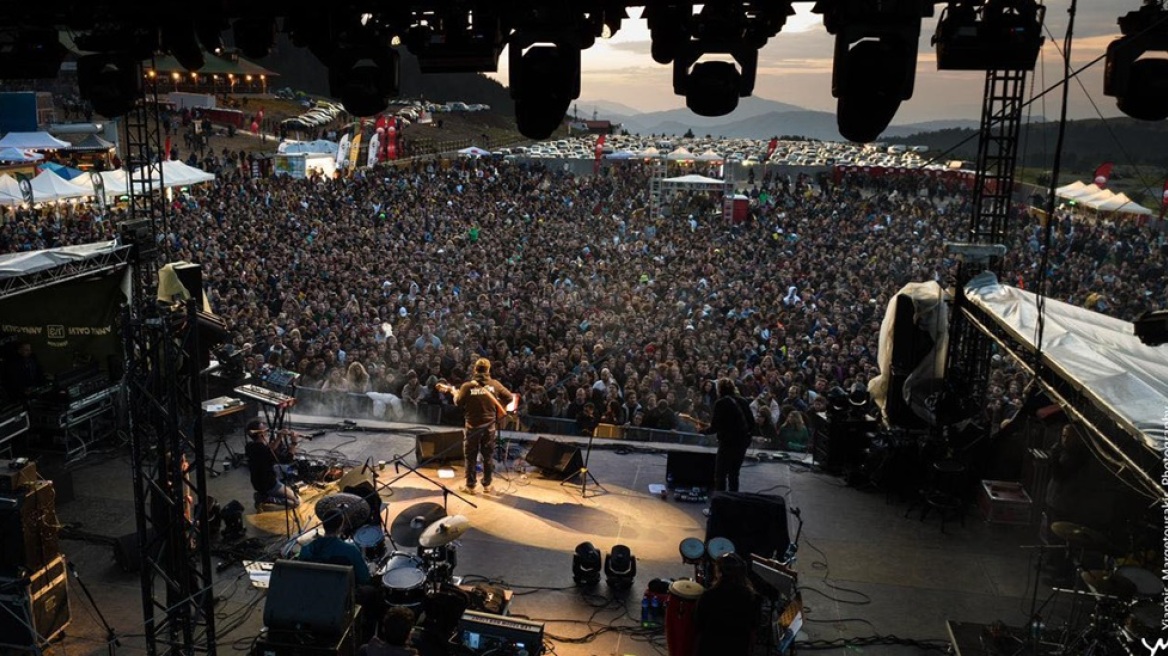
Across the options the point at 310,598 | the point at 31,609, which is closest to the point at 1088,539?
the point at 310,598

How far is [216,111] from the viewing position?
44.6m

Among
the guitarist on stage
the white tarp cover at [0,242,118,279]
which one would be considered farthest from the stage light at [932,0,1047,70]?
the white tarp cover at [0,242,118,279]

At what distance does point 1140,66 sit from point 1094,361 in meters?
2.05

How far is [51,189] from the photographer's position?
19.4m

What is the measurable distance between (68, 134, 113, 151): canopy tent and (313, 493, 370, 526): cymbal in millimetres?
28905

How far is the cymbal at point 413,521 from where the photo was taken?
6821mm

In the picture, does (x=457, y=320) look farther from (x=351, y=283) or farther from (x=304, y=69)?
(x=304, y=69)

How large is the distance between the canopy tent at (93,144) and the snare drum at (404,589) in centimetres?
3019

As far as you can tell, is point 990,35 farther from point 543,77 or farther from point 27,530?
point 27,530

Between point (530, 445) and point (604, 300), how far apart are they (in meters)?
5.34

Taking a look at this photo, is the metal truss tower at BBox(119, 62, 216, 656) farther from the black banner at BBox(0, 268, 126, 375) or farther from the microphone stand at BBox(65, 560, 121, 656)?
A: the black banner at BBox(0, 268, 126, 375)

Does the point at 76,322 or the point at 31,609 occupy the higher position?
the point at 76,322

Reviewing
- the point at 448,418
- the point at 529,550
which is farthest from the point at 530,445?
the point at 529,550

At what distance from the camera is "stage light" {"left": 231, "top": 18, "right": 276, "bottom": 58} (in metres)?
4.61
